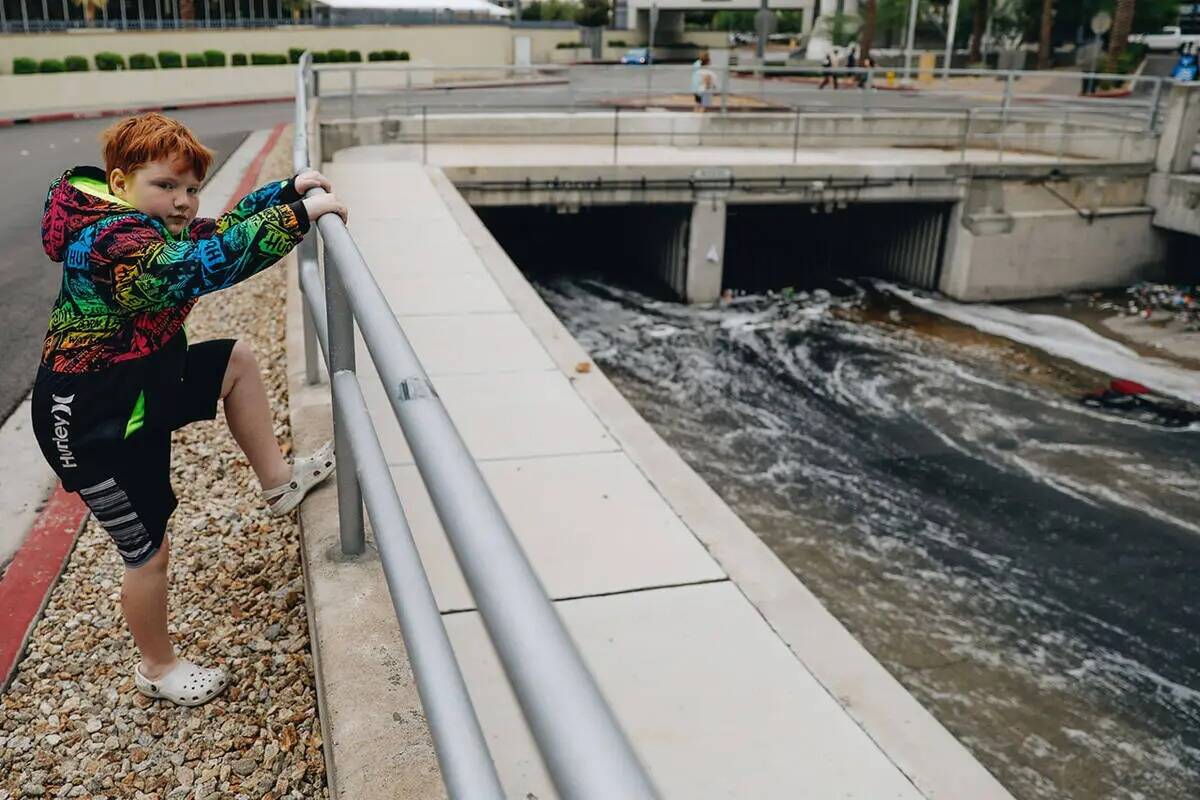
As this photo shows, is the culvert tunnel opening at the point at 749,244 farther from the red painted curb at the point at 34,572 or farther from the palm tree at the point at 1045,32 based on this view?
the palm tree at the point at 1045,32

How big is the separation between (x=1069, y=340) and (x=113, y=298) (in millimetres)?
16907

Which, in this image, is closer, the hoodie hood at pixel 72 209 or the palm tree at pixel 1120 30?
the hoodie hood at pixel 72 209

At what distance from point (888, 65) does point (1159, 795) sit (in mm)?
46505

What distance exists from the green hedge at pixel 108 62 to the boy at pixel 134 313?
1205 inches

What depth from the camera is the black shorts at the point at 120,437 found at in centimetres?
271

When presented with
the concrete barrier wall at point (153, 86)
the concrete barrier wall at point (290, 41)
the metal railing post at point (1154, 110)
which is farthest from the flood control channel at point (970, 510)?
the concrete barrier wall at point (290, 41)

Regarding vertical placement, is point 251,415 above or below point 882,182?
above

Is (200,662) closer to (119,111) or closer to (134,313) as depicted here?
(134,313)

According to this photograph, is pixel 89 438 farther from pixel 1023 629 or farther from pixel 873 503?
pixel 873 503

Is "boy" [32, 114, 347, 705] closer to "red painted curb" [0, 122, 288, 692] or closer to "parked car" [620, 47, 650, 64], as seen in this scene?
"red painted curb" [0, 122, 288, 692]

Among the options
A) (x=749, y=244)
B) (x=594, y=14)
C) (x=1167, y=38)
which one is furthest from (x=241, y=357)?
(x=594, y=14)

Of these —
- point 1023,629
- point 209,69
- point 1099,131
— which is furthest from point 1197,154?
point 209,69

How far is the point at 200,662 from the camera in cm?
335

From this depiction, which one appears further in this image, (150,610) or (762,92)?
(762,92)
